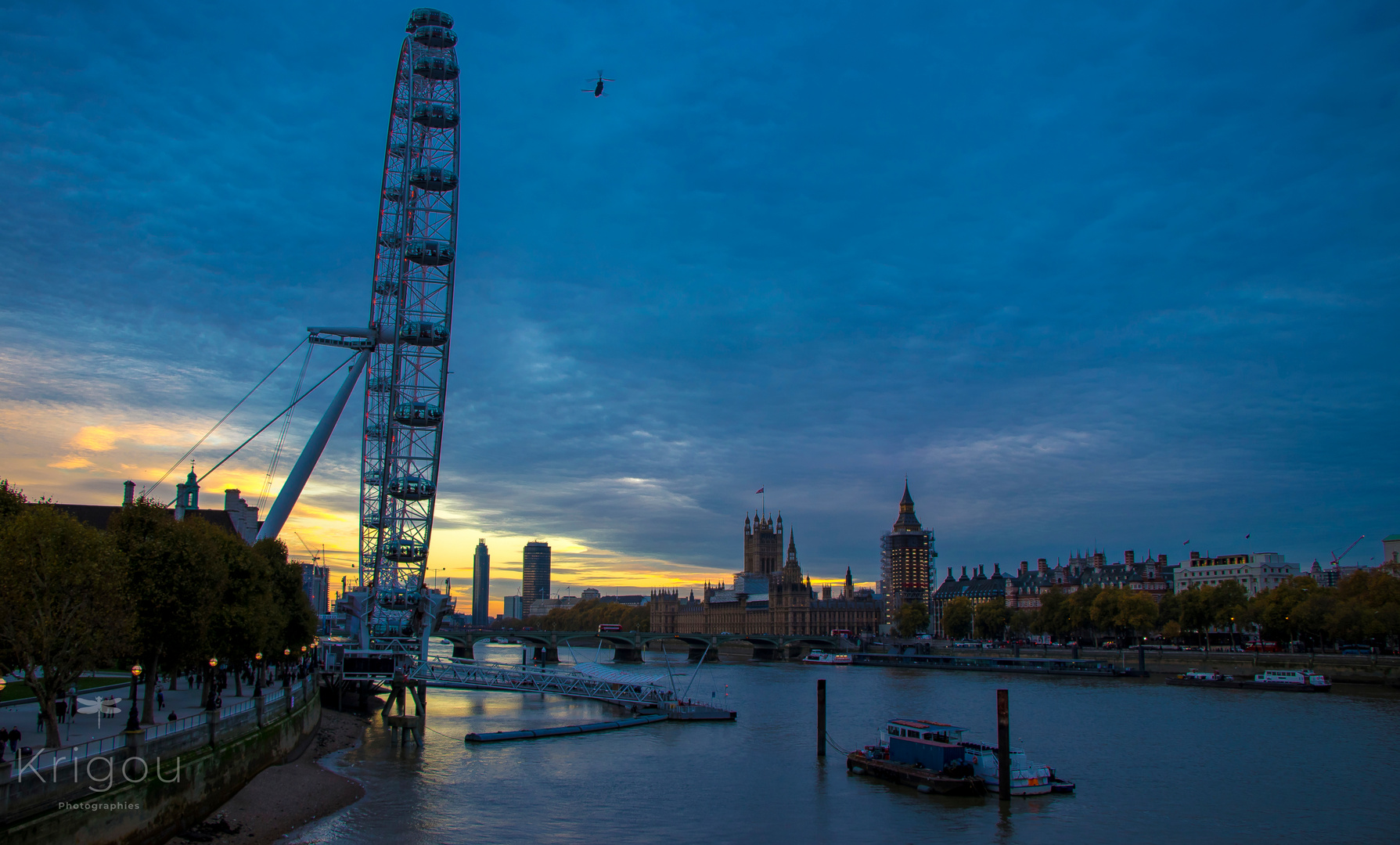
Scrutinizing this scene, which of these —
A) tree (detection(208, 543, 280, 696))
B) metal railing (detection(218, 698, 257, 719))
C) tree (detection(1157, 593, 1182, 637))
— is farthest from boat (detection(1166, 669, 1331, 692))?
metal railing (detection(218, 698, 257, 719))

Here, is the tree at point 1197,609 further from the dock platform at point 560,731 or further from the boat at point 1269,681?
the dock platform at point 560,731

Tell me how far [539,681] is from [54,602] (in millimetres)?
39987

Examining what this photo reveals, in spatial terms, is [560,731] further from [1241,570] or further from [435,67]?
[1241,570]

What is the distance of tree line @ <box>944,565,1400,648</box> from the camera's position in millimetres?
97938

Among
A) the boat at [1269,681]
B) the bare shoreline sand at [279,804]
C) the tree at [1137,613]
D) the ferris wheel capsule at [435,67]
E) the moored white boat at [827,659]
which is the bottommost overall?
the moored white boat at [827,659]

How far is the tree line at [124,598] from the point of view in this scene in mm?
26375

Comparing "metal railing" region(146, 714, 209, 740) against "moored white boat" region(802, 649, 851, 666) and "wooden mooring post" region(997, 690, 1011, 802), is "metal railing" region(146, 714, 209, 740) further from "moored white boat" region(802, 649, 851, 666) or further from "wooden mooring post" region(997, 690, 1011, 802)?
"moored white boat" region(802, 649, 851, 666)

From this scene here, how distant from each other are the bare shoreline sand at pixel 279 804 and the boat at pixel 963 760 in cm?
2209

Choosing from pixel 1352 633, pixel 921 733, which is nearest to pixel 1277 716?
pixel 921 733

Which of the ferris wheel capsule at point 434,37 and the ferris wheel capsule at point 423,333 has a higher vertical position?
the ferris wheel capsule at point 434,37

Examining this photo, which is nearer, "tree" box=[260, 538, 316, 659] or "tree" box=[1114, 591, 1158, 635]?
"tree" box=[260, 538, 316, 659]

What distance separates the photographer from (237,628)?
4184 cm

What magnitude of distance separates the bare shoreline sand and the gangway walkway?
16.7m

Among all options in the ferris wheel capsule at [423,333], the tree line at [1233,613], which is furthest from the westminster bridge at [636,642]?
the ferris wheel capsule at [423,333]
